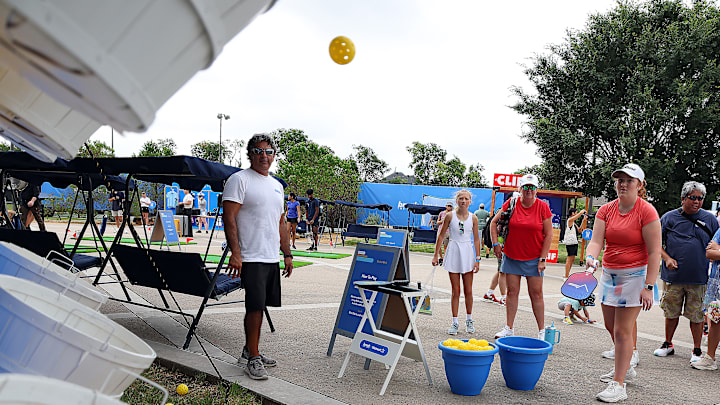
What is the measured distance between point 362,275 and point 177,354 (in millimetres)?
2024

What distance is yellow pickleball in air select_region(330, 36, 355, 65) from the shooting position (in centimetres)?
298

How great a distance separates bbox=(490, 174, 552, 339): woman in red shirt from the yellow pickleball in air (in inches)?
153

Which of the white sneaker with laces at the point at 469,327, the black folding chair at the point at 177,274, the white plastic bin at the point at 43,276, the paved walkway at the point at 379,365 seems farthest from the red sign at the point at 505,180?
the white plastic bin at the point at 43,276

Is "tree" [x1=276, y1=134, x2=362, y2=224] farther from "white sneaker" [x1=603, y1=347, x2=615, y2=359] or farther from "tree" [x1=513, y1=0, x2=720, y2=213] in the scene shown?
"white sneaker" [x1=603, y1=347, x2=615, y2=359]

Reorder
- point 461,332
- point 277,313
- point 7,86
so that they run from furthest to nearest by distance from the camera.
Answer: point 277,313 < point 461,332 < point 7,86

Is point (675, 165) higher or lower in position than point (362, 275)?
higher

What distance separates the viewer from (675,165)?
979 inches

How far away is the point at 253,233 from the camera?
4781 millimetres

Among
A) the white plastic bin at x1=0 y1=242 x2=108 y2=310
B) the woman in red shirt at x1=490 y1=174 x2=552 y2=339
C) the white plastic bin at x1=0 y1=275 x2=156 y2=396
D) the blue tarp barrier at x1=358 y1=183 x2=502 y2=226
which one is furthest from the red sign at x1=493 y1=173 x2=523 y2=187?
the white plastic bin at x1=0 y1=275 x2=156 y2=396

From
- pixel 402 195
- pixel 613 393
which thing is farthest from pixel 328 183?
pixel 613 393

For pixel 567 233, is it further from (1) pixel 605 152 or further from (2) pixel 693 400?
(1) pixel 605 152

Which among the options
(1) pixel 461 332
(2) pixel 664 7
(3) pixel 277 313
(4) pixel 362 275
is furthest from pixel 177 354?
(2) pixel 664 7

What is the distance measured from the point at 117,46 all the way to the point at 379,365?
492cm

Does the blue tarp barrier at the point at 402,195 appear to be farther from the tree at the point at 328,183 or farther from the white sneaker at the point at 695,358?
the white sneaker at the point at 695,358
